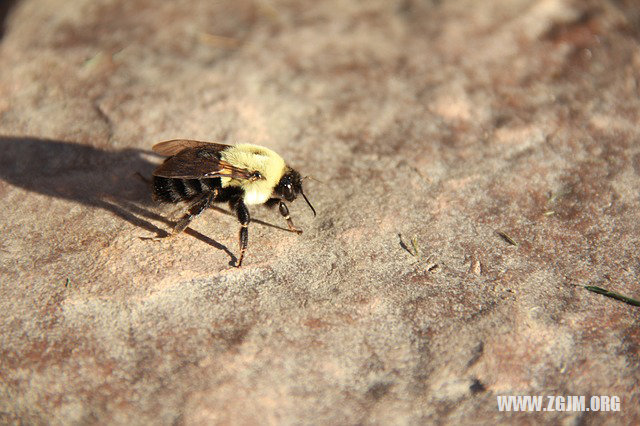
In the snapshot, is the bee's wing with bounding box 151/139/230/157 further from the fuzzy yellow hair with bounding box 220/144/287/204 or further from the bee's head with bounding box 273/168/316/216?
the bee's head with bounding box 273/168/316/216

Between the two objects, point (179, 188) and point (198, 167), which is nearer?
point (198, 167)

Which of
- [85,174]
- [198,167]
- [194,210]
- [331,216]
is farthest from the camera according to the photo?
[85,174]

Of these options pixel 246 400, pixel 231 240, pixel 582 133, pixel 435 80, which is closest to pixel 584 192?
pixel 582 133

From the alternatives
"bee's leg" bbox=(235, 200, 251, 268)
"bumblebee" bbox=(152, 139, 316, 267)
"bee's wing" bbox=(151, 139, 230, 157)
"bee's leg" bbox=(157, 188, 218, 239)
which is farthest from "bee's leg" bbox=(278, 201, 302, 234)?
"bee's wing" bbox=(151, 139, 230, 157)

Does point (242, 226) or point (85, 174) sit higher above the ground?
point (242, 226)

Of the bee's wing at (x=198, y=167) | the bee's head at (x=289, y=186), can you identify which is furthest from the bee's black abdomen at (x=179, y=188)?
the bee's head at (x=289, y=186)

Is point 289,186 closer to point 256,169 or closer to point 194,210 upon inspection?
point 256,169

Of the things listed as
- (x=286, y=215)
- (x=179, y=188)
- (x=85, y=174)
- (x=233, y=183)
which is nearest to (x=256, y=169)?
(x=233, y=183)
